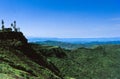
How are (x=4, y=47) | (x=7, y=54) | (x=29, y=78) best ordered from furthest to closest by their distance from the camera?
(x=4, y=47) < (x=7, y=54) < (x=29, y=78)

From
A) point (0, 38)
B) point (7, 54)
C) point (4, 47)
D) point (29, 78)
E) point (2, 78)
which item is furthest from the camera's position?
point (0, 38)

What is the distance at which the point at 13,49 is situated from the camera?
8644cm

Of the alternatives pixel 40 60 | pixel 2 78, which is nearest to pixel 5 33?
pixel 40 60

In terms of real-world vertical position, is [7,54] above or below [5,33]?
below

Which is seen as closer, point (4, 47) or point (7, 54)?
point (7, 54)

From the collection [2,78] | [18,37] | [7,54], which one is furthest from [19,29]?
[2,78]

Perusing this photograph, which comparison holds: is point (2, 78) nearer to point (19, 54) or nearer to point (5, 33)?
point (19, 54)

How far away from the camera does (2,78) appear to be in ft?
136

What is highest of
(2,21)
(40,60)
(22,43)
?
(2,21)

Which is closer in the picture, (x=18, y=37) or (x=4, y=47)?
(x=4, y=47)

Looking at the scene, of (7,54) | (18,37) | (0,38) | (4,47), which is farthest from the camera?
(18,37)

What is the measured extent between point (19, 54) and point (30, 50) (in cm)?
1625

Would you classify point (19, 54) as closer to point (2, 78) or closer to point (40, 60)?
point (40, 60)

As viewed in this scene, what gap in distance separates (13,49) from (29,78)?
34.8 metres
